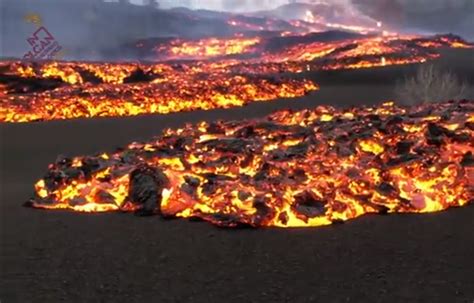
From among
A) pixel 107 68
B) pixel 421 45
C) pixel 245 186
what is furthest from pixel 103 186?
pixel 421 45

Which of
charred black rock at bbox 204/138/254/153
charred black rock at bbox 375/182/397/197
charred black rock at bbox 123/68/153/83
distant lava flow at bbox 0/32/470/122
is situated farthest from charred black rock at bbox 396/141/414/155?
charred black rock at bbox 123/68/153/83

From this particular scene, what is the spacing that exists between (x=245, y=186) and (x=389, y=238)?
10.5 feet

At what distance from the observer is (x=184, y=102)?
2975cm

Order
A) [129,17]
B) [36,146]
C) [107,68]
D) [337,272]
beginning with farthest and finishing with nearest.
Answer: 1. [129,17]
2. [107,68]
3. [36,146]
4. [337,272]

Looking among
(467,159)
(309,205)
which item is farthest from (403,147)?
(309,205)

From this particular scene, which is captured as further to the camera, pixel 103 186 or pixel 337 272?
pixel 103 186

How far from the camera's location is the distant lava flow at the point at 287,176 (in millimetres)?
10578

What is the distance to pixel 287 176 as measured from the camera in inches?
465

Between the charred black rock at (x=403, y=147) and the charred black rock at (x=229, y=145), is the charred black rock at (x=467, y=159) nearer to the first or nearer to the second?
the charred black rock at (x=403, y=147)

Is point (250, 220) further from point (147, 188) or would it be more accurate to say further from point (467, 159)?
point (467, 159)

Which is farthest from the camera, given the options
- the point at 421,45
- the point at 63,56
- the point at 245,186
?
the point at 63,56

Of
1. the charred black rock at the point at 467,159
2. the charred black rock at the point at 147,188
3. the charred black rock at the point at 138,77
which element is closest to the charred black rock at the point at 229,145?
→ the charred black rock at the point at 147,188

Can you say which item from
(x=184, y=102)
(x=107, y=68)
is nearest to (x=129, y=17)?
(x=107, y=68)

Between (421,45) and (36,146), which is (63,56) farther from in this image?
(36,146)
